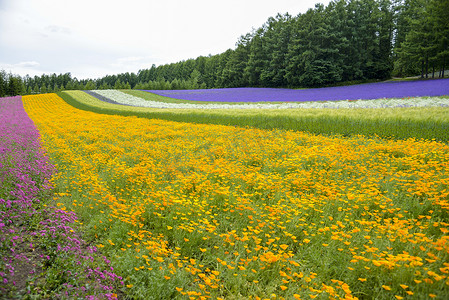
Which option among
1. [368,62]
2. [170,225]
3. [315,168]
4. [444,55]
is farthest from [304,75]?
[170,225]

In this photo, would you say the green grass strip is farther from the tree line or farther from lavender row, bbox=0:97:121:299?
the tree line

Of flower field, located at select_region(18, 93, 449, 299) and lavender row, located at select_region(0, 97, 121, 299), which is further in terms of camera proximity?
flower field, located at select_region(18, 93, 449, 299)

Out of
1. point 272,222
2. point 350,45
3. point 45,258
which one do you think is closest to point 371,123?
point 272,222

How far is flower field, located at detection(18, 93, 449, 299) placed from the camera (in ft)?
10.5

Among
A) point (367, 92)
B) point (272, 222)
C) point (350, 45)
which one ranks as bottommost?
point (272, 222)

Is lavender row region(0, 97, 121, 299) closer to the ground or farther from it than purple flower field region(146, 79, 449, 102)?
closer to the ground

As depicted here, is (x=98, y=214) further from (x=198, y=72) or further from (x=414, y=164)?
(x=198, y=72)

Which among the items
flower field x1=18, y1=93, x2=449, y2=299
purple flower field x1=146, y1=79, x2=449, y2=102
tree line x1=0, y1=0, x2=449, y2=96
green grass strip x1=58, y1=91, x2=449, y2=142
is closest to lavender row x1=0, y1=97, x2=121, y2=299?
flower field x1=18, y1=93, x2=449, y2=299

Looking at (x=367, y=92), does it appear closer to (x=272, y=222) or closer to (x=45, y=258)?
(x=272, y=222)

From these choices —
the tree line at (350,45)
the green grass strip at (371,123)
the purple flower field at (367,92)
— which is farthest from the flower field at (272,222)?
the tree line at (350,45)

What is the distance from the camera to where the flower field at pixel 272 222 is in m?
3.19

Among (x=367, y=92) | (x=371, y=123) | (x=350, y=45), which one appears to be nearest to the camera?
(x=371, y=123)

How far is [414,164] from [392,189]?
179cm

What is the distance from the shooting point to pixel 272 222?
4297mm
